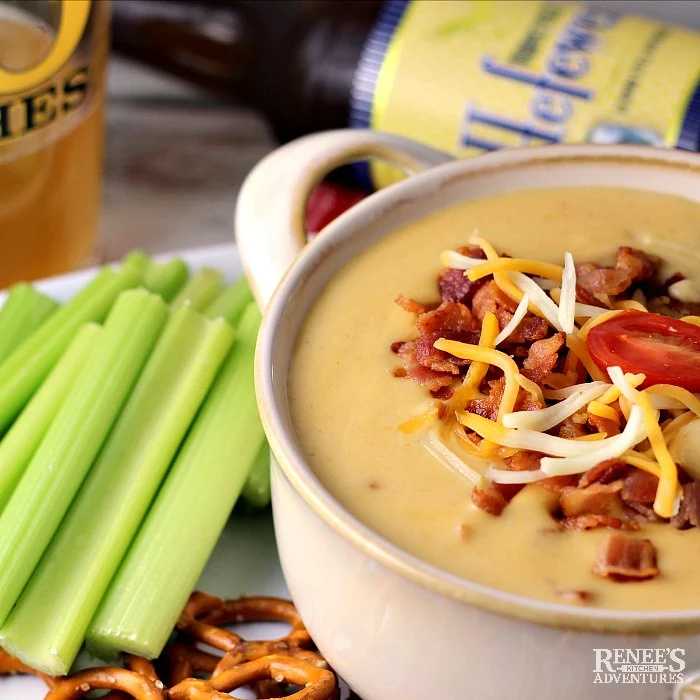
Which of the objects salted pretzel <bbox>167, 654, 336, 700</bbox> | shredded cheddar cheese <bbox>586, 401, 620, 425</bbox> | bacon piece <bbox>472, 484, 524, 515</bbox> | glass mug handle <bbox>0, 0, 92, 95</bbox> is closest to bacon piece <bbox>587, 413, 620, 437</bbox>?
shredded cheddar cheese <bbox>586, 401, 620, 425</bbox>

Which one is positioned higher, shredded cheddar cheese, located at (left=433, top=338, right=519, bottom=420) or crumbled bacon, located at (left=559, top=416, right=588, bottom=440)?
shredded cheddar cheese, located at (left=433, top=338, right=519, bottom=420)

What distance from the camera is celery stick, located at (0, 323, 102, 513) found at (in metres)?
1.44

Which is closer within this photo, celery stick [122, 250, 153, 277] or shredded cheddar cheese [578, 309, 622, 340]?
shredded cheddar cheese [578, 309, 622, 340]

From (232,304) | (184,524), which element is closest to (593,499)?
(184,524)

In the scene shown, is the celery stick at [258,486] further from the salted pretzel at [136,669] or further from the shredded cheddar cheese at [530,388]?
the shredded cheddar cheese at [530,388]

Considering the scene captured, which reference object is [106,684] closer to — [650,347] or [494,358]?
[494,358]

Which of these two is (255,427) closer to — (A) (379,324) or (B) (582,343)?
(A) (379,324)

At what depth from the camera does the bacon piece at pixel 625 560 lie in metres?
1.00

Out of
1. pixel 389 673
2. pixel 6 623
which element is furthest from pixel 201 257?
pixel 389 673

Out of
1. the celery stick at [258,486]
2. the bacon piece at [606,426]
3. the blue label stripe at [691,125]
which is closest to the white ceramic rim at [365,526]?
the bacon piece at [606,426]

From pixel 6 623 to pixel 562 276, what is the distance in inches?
30.8

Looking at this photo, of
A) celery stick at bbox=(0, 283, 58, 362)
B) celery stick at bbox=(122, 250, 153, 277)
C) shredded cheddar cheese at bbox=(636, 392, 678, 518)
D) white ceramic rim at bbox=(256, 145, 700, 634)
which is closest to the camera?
white ceramic rim at bbox=(256, 145, 700, 634)

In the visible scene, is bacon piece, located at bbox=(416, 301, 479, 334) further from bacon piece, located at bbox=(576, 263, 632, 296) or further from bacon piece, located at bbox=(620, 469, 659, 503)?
bacon piece, located at bbox=(620, 469, 659, 503)

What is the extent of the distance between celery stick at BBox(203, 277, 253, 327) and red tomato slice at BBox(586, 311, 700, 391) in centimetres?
70
